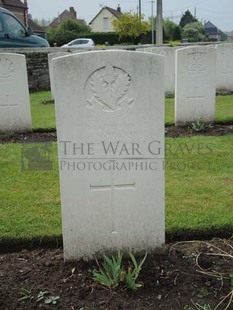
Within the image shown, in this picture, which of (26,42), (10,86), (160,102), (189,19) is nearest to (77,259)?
(160,102)

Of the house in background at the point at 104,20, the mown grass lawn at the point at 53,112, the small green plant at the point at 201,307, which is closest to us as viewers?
the small green plant at the point at 201,307

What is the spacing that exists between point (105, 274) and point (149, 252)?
0.39m

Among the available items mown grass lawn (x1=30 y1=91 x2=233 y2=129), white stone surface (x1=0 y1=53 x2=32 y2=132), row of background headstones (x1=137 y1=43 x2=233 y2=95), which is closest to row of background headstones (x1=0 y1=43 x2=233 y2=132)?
white stone surface (x1=0 y1=53 x2=32 y2=132)

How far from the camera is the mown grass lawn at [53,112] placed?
7.58m

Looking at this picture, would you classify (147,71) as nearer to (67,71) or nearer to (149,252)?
(67,71)

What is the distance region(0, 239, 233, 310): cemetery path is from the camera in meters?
2.36

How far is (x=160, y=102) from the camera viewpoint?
2.50m

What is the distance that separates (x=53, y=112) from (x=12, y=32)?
18.4 feet

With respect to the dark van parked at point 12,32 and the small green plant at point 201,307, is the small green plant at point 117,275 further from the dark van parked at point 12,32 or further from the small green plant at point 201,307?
the dark van parked at point 12,32

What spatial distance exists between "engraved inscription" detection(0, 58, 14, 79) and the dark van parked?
683 cm

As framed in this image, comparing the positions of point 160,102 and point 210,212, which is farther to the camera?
point 210,212

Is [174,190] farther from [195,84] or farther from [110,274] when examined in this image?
[195,84]

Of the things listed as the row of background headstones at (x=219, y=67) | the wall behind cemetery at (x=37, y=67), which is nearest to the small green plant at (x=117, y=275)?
the row of background headstones at (x=219, y=67)

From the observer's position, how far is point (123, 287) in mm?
2453
